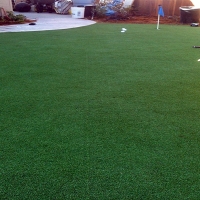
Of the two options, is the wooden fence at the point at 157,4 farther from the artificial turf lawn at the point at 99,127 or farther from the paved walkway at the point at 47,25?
the artificial turf lawn at the point at 99,127

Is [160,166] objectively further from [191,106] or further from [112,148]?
[191,106]

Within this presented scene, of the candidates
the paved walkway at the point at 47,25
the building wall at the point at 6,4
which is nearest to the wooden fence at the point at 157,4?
the paved walkway at the point at 47,25

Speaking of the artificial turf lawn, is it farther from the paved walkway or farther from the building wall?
the building wall

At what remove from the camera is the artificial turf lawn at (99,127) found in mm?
1575

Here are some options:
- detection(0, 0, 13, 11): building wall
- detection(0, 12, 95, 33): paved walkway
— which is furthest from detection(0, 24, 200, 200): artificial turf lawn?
detection(0, 0, 13, 11): building wall

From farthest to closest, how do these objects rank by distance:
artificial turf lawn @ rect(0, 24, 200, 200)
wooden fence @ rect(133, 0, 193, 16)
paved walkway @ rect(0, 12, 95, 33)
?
wooden fence @ rect(133, 0, 193, 16), paved walkway @ rect(0, 12, 95, 33), artificial turf lawn @ rect(0, 24, 200, 200)

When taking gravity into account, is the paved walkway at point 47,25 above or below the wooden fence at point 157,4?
below

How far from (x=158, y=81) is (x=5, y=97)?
6.02ft

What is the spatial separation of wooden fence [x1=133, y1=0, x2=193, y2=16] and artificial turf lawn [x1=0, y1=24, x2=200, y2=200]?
7095 millimetres

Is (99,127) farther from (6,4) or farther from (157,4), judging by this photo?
(157,4)

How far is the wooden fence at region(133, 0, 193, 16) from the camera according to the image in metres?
10.6

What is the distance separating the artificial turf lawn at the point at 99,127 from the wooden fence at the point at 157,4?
279 inches

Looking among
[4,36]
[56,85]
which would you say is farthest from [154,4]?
[56,85]

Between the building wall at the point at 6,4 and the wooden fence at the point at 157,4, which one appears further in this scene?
the wooden fence at the point at 157,4
